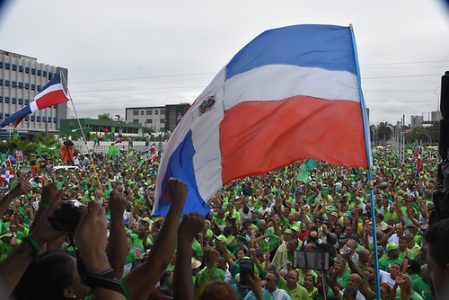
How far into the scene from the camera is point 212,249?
650 centimetres

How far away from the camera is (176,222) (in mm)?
2084

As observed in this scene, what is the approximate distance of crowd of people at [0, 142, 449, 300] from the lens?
1.74 meters

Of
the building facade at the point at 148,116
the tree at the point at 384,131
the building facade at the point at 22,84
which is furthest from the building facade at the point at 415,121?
the building facade at the point at 22,84

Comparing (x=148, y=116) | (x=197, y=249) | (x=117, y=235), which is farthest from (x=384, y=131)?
(x=117, y=235)

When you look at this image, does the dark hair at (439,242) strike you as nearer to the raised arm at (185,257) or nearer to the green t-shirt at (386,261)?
the raised arm at (185,257)

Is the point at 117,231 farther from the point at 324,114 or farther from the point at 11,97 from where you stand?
the point at 11,97

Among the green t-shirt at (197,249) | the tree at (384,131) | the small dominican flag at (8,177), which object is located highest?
the tree at (384,131)

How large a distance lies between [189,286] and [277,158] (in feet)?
9.63

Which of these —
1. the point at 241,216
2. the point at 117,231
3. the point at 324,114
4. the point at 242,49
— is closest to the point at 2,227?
the point at 241,216

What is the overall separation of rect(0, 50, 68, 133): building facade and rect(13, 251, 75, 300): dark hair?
226 ft

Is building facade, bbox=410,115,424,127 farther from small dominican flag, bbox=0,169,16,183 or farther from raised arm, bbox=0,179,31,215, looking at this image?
raised arm, bbox=0,179,31,215

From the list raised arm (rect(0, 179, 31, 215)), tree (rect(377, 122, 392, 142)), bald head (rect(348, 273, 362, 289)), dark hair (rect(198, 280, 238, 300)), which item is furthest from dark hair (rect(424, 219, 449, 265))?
tree (rect(377, 122, 392, 142))

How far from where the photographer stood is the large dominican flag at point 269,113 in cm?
490

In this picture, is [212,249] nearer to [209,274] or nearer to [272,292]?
[209,274]
